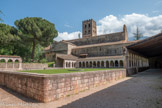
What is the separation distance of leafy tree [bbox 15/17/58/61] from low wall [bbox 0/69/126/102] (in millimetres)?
20208

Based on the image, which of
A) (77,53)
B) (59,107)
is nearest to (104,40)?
(77,53)

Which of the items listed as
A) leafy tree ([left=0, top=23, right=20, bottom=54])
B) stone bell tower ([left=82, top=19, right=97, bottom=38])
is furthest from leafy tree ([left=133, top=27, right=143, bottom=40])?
leafy tree ([left=0, top=23, right=20, bottom=54])

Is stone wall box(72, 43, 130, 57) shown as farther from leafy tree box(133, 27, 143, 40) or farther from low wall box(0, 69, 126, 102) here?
leafy tree box(133, 27, 143, 40)

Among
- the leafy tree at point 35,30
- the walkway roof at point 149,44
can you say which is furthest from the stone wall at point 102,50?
the leafy tree at point 35,30

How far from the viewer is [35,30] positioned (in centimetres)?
2667

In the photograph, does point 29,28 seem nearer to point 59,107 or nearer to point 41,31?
point 41,31

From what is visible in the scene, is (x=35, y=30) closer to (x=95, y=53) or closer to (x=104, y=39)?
(x=95, y=53)

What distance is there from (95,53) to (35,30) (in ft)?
56.9

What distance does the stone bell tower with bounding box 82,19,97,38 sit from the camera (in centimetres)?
5792

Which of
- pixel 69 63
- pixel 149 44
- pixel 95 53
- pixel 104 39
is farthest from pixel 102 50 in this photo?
pixel 149 44

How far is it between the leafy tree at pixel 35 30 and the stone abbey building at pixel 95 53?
605 cm

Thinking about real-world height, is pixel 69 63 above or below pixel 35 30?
below

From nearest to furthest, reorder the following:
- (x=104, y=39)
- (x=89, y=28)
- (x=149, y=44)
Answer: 1. (x=149, y=44)
2. (x=104, y=39)
3. (x=89, y=28)

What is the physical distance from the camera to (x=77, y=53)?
35.1m
